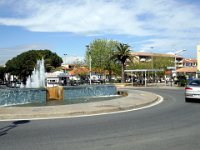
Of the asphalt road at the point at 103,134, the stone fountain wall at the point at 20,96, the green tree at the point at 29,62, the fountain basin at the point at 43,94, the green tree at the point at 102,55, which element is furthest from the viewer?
the green tree at the point at 29,62

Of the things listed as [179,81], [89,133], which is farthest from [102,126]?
[179,81]

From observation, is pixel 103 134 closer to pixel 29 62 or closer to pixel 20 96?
pixel 20 96

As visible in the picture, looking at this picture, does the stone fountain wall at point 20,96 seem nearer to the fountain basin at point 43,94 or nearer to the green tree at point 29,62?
the fountain basin at point 43,94

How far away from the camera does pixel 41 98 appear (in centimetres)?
2458

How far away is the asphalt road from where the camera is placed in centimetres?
841

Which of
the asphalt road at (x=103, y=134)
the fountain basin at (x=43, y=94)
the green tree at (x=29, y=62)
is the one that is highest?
the green tree at (x=29, y=62)

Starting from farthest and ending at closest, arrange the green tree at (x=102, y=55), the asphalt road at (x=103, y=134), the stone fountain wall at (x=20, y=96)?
the green tree at (x=102, y=55)
the stone fountain wall at (x=20, y=96)
the asphalt road at (x=103, y=134)

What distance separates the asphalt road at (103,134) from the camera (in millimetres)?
8414

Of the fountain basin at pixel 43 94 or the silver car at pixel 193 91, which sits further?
the fountain basin at pixel 43 94

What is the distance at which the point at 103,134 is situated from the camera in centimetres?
1001

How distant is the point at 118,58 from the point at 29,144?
6204cm

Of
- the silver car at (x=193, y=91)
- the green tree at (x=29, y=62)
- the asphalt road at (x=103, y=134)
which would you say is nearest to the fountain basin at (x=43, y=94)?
the silver car at (x=193, y=91)

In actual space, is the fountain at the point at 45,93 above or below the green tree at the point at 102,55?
below

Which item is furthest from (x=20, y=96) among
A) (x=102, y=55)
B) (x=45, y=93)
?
(x=102, y=55)
